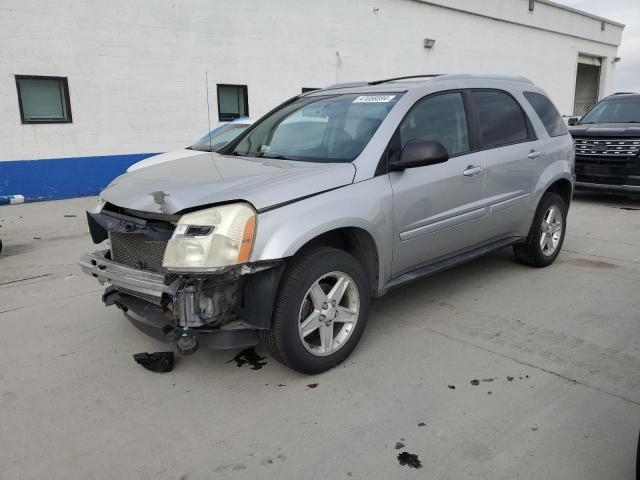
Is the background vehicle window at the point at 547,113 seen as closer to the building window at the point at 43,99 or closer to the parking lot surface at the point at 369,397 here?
the parking lot surface at the point at 369,397

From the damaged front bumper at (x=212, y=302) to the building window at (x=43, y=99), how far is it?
8334 mm

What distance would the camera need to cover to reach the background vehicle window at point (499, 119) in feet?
14.4

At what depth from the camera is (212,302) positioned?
2912 mm

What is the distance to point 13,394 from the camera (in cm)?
315

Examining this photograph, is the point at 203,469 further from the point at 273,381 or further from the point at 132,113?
the point at 132,113

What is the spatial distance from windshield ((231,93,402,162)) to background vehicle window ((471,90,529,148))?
0.97m

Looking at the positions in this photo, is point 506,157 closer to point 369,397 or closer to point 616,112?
point 369,397

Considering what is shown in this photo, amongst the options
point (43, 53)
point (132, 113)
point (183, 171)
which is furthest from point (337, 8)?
point (183, 171)

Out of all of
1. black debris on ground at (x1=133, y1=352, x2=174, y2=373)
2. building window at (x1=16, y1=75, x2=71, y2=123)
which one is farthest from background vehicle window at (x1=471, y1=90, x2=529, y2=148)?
building window at (x1=16, y1=75, x2=71, y2=123)

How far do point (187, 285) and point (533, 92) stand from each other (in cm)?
397

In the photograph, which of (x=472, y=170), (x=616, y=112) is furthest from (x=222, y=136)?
(x=616, y=112)

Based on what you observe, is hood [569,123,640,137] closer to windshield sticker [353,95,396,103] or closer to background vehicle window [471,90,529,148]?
background vehicle window [471,90,529,148]

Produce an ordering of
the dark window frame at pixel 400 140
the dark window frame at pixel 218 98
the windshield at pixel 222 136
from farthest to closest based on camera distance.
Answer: the dark window frame at pixel 218 98 → the windshield at pixel 222 136 → the dark window frame at pixel 400 140

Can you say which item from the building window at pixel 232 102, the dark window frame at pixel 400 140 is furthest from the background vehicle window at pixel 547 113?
the building window at pixel 232 102
